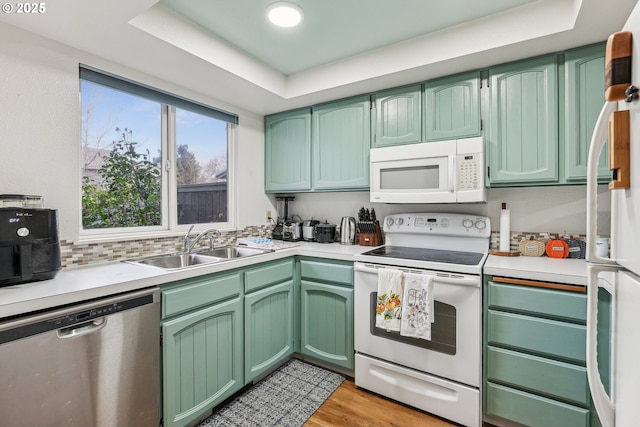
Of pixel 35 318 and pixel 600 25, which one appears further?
pixel 600 25

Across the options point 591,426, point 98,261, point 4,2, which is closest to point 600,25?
point 591,426

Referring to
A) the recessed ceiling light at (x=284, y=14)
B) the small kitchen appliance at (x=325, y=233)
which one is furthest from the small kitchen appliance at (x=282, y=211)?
the recessed ceiling light at (x=284, y=14)

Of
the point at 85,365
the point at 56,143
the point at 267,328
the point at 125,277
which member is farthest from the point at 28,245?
the point at 267,328

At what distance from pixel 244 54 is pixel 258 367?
2.12m

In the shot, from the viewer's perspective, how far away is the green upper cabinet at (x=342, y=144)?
2422mm

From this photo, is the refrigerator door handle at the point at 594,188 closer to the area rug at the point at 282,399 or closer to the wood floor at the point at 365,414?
the wood floor at the point at 365,414

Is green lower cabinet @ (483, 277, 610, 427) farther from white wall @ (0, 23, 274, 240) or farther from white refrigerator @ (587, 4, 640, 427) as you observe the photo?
white wall @ (0, 23, 274, 240)

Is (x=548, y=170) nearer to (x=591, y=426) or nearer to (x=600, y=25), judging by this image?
(x=600, y=25)

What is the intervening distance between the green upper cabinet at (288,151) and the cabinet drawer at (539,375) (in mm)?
1823

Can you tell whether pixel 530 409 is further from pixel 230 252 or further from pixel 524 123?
pixel 230 252

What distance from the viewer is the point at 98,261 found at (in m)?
1.78

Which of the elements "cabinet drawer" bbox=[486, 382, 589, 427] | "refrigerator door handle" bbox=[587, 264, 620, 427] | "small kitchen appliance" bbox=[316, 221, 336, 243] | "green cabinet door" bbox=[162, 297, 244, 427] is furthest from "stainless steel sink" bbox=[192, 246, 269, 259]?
"refrigerator door handle" bbox=[587, 264, 620, 427]

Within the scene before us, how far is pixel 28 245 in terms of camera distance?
4.20ft

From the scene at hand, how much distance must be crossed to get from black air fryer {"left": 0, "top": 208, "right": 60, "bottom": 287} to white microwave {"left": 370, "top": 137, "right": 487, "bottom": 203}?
6.13ft
